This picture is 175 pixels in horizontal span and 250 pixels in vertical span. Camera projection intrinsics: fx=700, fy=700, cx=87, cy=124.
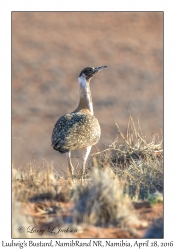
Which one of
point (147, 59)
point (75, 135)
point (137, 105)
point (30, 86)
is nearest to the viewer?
point (75, 135)

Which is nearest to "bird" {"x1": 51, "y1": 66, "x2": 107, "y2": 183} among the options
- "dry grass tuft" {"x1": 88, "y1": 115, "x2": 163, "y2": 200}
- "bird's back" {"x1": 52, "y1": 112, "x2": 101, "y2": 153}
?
"bird's back" {"x1": 52, "y1": 112, "x2": 101, "y2": 153}

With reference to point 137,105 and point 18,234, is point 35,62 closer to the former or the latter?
point 137,105

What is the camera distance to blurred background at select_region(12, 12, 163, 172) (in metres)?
37.7

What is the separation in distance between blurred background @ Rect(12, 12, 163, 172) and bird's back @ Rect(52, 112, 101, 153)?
21270 millimetres

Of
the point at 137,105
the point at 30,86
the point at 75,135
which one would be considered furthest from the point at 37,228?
the point at 30,86

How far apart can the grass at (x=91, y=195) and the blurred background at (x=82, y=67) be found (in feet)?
75.4

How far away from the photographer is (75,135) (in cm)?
1057

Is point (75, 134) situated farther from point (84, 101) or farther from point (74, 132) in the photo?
point (84, 101)

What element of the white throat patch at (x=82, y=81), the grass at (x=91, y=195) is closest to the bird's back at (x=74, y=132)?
the grass at (x=91, y=195)

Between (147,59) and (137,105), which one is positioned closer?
(137,105)

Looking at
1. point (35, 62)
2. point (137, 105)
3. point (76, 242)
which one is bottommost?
point (76, 242)

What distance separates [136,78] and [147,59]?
3.00 m

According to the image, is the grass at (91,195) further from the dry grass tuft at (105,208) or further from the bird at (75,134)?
the bird at (75,134)

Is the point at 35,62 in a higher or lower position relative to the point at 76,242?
higher
